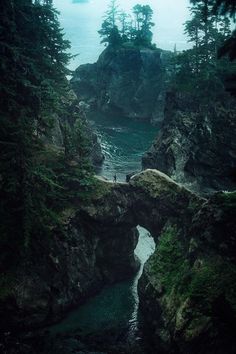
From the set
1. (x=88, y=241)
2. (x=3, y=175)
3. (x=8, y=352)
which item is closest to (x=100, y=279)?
(x=88, y=241)

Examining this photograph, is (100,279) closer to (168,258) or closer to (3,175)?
(168,258)

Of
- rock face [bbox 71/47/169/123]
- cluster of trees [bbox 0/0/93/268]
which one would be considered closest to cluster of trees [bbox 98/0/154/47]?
rock face [bbox 71/47/169/123]

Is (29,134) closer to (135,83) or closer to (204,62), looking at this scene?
(204,62)

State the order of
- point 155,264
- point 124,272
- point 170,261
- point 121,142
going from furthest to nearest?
point 121,142 < point 124,272 < point 155,264 < point 170,261

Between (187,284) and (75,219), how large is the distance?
10128 millimetres

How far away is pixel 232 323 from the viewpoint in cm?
1717

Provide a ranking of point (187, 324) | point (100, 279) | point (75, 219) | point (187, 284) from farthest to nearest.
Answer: point (100, 279) < point (75, 219) < point (187, 284) < point (187, 324)

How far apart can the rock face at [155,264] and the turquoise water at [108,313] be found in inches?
32.0

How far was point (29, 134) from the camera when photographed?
84.7ft

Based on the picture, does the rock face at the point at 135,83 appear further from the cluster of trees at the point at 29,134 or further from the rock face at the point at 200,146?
the cluster of trees at the point at 29,134

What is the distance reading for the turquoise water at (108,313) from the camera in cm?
2641

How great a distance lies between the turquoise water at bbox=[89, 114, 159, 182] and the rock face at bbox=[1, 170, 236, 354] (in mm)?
22168

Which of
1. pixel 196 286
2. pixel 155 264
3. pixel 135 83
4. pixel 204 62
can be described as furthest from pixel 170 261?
pixel 135 83

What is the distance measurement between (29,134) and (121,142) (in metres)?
47.2
